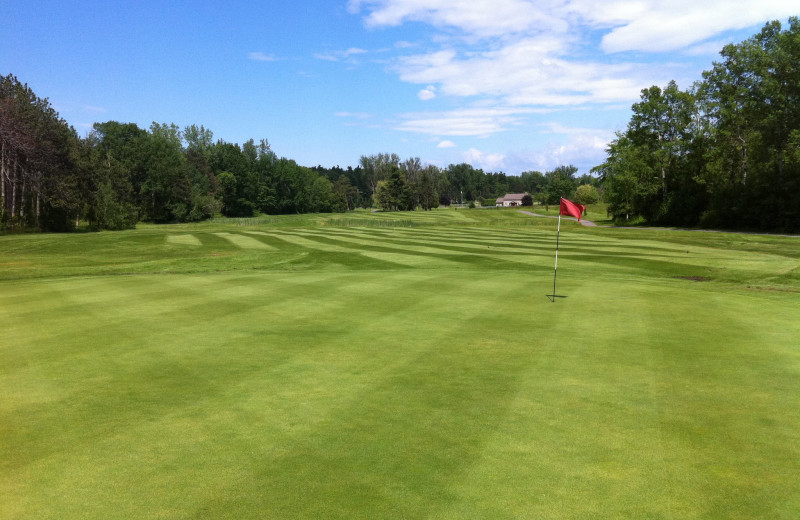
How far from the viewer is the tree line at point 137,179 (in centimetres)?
5703

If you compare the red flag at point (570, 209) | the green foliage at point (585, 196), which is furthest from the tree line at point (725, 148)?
the red flag at point (570, 209)

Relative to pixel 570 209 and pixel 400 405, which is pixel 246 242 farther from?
pixel 400 405

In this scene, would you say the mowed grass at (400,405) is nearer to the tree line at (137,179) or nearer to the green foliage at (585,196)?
the tree line at (137,179)

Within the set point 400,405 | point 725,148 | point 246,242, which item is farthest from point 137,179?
point 400,405

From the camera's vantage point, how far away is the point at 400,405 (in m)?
7.11

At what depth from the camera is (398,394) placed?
7.52 metres

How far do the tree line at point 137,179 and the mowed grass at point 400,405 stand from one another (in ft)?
172

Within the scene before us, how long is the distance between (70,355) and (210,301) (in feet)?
17.9

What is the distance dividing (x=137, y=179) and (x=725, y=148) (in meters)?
105

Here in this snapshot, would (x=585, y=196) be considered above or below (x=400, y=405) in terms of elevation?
above

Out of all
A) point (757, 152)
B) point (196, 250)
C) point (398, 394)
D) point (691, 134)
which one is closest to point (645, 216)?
point (691, 134)

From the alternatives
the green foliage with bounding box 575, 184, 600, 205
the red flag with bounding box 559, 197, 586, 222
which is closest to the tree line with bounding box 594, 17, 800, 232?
the green foliage with bounding box 575, 184, 600, 205

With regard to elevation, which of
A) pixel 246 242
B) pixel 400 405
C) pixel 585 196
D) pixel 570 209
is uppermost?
pixel 585 196

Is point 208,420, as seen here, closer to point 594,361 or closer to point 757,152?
point 594,361
